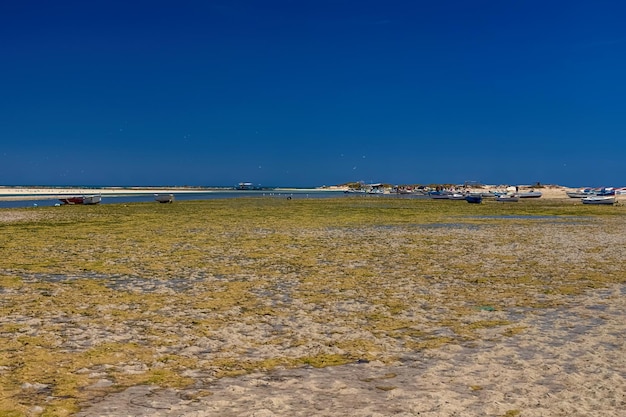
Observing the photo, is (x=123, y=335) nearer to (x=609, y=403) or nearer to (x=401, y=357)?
(x=401, y=357)

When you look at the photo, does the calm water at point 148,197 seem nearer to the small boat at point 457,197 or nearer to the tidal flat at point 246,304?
the small boat at point 457,197

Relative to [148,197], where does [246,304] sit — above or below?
below

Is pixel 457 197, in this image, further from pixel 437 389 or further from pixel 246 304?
pixel 437 389

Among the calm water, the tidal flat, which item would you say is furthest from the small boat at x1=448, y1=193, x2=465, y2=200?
the tidal flat

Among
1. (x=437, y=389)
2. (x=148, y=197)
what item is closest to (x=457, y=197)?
(x=148, y=197)

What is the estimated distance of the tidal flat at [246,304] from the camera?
271 inches

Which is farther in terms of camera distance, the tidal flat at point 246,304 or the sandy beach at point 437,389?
the tidal flat at point 246,304

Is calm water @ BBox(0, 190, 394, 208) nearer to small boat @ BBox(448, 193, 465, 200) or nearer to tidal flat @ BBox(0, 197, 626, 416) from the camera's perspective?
small boat @ BBox(448, 193, 465, 200)

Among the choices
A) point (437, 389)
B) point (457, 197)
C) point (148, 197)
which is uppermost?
point (457, 197)

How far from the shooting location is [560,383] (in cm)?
638

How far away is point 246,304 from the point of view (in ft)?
34.9

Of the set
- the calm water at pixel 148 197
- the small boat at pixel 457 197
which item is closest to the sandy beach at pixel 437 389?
the calm water at pixel 148 197

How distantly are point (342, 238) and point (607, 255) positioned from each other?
404 inches

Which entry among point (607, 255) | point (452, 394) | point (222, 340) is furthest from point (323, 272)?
point (607, 255)
